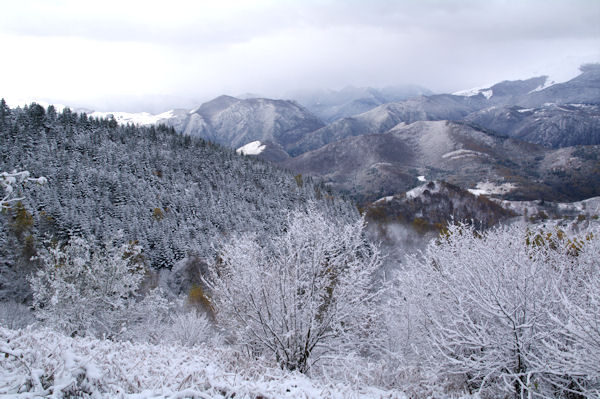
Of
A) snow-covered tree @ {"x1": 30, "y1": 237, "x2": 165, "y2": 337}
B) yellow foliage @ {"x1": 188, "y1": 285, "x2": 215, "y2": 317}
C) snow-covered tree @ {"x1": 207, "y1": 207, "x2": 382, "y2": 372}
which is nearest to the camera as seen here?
snow-covered tree @ {"x1": 207, "y1": 207, "x2": 382, "y2": 372}

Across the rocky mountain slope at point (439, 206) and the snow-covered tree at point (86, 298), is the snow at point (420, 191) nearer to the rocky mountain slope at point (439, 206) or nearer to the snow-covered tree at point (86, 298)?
the rocky mountain slope at point (439, 206)

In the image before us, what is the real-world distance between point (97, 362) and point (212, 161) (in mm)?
119529

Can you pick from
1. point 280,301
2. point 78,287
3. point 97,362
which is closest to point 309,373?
point 280,301

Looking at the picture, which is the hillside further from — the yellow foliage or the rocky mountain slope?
the rocky mountain slope

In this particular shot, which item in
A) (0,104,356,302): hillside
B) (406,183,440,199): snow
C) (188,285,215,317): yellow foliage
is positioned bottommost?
(406,183,440,199): snow

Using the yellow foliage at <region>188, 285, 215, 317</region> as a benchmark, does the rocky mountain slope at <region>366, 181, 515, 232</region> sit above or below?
below

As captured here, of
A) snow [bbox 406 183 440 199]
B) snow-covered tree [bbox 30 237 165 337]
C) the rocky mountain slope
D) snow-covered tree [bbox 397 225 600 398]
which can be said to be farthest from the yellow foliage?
snow [bbox 406 183 440 199]

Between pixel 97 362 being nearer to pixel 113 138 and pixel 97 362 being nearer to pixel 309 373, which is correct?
pixel 309 373

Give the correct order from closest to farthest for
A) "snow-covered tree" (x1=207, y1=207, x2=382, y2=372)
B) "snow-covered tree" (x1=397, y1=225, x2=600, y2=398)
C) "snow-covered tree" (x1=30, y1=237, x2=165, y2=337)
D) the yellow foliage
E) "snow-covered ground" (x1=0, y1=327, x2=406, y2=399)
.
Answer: "snow-covered ground" (x1=0, y1=327, x2=406, y2=399)
"snow-covered tree" (x1=397, y1=225, x2=600, y2=398)
"snow-covered tree" (x1=207, y1=207, x2=382, y2=372)
"snow-covered tree" (x1=30, y1=237, x2=165, y2=337)
the yellow foliage

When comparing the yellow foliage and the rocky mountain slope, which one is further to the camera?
the rocky mountain slope

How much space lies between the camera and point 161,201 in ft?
278

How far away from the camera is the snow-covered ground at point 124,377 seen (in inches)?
199

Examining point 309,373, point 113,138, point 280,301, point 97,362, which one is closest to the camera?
point 97,362

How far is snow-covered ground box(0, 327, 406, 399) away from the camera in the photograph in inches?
199
